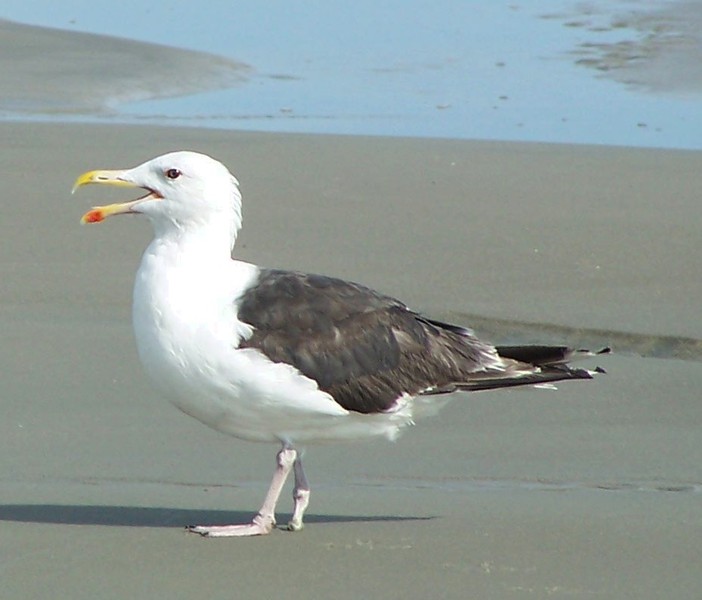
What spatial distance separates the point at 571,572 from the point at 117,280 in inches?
157

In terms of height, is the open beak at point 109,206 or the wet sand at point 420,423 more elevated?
the open beak at point 109,206

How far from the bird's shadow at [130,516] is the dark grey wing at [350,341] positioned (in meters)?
0.43

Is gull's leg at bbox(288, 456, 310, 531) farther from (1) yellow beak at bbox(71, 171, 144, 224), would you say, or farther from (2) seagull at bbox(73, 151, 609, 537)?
(1) yellow beak at bbox(71, 171, 144, 224)

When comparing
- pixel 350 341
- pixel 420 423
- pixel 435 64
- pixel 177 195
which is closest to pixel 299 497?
pixel 350 341

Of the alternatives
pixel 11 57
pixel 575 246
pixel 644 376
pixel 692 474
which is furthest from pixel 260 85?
pixel 692 474

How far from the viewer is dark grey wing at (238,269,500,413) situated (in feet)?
17.4

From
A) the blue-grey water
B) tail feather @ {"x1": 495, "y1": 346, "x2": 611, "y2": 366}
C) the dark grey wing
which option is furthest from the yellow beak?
the blue-grey water

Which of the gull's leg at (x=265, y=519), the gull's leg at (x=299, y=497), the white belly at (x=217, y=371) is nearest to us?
the white belly at (x=217, y=371)

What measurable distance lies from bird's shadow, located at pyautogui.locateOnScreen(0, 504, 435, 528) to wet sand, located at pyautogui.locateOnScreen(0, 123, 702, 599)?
1 centimetres

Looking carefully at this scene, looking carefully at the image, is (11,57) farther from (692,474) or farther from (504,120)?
(692,474)

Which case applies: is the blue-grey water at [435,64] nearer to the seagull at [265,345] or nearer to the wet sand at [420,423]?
the wet sand at [420,423]

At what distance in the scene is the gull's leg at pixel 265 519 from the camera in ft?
17.2

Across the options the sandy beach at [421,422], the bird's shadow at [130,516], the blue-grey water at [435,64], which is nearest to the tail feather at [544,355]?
the sandy beach at [421,422]

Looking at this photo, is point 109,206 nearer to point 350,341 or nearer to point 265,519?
point 350,341
